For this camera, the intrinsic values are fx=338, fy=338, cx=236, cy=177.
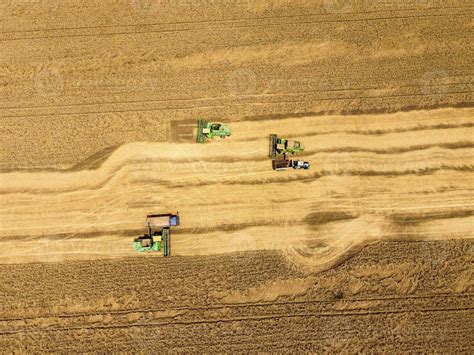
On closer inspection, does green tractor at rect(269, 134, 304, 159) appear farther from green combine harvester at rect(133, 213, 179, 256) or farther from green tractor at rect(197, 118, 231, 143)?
green combine harvester at rect(133, 213, 179, 256)

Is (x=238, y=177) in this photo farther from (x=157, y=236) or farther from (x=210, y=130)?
(x=157, y=236)

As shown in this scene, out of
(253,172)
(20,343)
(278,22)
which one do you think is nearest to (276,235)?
(253,172)

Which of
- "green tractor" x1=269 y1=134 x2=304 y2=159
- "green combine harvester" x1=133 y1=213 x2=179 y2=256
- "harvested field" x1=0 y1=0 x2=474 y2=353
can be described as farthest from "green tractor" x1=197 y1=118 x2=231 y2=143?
"green combine harvester" x1=133 y1=213 x2=179 y2=256

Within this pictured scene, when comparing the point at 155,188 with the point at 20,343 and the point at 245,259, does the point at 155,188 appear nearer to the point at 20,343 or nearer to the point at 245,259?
the point at 245,259

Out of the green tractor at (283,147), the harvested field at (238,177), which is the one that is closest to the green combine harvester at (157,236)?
the harvested field at (238,177)

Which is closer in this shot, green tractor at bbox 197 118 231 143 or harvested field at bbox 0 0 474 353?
harvested field at bbox 0 0 474 353

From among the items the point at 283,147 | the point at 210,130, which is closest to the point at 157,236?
the point at 210,130

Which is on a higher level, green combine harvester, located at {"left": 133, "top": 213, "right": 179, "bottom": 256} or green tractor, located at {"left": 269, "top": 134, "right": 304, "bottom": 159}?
green tractor, located at {"left": 269, "top": 134, "right": 304, "bottom": 159}

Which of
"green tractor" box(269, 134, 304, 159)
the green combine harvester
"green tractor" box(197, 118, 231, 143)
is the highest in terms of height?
"green tractor" box(197, 118, 231, 143)
